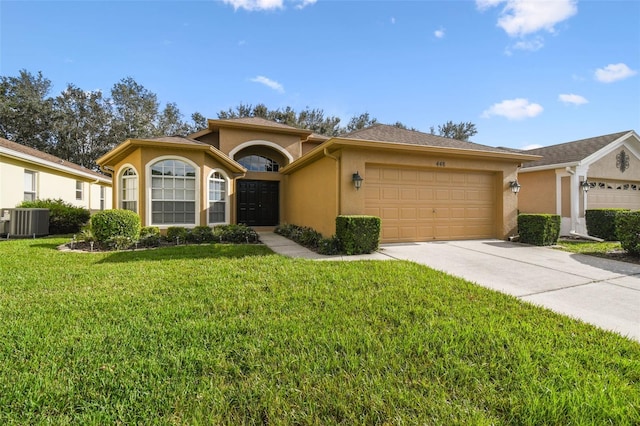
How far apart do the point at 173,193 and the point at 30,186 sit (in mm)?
7653

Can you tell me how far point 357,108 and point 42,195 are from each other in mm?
29086

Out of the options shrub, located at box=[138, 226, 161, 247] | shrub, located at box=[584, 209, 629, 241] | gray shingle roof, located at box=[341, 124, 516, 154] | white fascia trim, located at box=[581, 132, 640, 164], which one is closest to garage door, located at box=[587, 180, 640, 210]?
white fascia trim, located at box=[581, 132, 640, 164]

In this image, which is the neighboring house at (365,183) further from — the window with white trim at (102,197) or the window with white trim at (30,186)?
the window with white trim at (102,197)

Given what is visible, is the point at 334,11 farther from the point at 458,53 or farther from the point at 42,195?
the point at 42,195

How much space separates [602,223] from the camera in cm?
1038

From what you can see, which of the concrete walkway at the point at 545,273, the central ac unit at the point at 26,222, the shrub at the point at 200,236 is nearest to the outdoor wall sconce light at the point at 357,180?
the concrete walkway at the point at 545,273

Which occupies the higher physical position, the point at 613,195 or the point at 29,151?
the point at 29,151

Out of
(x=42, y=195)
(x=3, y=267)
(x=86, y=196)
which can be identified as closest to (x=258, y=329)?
(x=3, y=267)

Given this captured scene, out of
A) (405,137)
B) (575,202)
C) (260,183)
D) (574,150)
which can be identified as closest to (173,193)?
(260,183)

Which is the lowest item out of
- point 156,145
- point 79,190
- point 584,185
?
point 584,185

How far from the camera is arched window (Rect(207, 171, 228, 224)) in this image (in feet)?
35.6

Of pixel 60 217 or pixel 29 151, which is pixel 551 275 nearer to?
pixel 60 217

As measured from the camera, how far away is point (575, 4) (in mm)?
7117

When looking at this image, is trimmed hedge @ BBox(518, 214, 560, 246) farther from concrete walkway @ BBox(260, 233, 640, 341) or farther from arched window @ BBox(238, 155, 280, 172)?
arched window @ BBox(238, 155, 280, 172)
